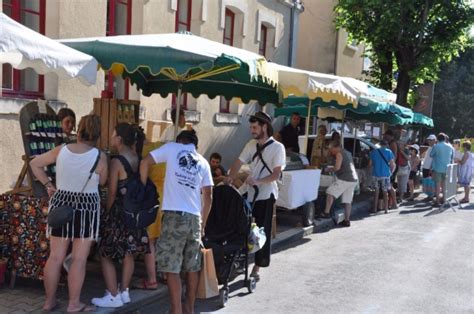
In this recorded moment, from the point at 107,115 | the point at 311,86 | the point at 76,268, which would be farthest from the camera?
the point at 311,86

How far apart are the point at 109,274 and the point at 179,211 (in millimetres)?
978

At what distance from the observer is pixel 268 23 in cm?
1582

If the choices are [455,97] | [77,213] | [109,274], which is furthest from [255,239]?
[455,97]

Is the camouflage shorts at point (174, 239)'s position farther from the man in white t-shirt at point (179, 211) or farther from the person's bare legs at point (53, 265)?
the person's bare legs at point (53, 265)

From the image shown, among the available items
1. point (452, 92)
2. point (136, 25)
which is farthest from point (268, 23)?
point (452, 92)

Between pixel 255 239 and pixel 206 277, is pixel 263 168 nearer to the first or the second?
pixel 255 239

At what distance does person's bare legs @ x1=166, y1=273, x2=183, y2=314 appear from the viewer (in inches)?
177

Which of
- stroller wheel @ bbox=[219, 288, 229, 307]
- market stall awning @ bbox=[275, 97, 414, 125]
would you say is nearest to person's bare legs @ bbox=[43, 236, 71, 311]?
stroller wheel @ bbox=[219, 288, 229, 307]

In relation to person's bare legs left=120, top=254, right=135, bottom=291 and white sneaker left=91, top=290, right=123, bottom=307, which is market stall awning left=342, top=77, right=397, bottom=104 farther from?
white sneaker left=91, top=290, right=123, bottom=307

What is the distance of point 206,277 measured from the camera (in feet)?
15.8

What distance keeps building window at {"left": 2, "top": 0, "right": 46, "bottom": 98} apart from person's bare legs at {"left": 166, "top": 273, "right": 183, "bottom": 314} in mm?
4914

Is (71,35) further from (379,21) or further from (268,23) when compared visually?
(379,21)

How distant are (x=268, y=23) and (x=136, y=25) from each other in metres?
6.39

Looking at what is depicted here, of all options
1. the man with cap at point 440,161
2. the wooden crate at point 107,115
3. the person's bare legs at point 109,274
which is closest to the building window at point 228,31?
the man with cap at point 440,161
